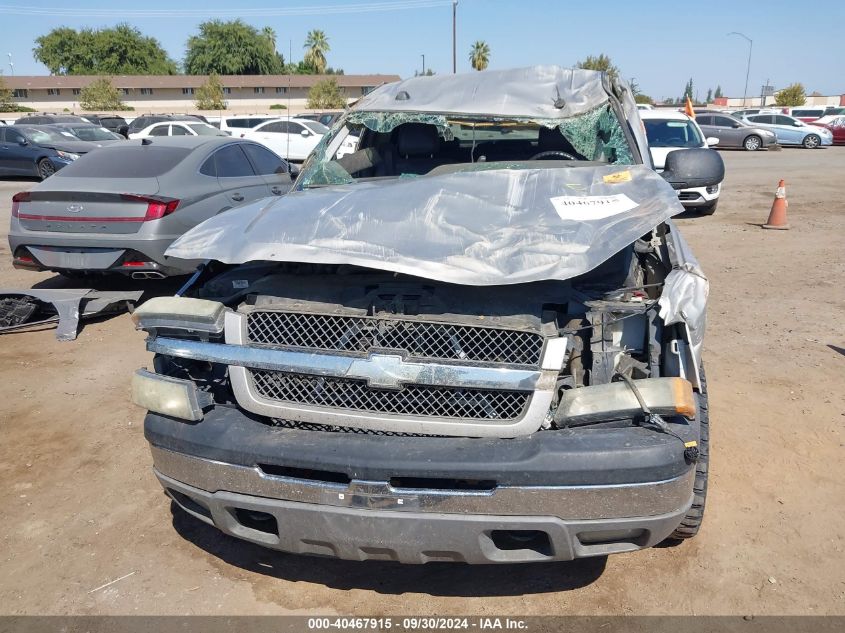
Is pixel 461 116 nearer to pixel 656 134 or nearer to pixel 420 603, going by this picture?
pixel 420 603

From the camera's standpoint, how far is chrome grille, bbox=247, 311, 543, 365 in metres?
2.56

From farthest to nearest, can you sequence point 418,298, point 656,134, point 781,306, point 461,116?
1. point 656,134
2. point 781,306
3. point 461,116
4. point 418,298

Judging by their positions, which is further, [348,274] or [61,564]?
[61,564]

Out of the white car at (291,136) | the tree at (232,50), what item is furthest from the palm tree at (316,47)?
the white car at (291,136)

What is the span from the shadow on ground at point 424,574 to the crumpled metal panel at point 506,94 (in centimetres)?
261

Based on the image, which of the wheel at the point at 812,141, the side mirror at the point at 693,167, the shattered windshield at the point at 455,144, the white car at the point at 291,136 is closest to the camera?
the side mirror at the point at 693,167

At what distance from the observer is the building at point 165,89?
63.2m

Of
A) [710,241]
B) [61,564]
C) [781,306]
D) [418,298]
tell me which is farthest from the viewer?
[710,241]

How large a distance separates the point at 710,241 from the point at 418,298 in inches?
326

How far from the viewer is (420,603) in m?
2.88

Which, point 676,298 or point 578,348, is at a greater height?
point 676,298

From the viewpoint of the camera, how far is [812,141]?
28438 millimetres

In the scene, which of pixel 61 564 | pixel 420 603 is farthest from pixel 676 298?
pixel 61 564

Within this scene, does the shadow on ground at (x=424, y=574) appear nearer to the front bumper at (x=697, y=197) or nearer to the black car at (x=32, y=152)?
the front bumper at (x=697, y=197)
